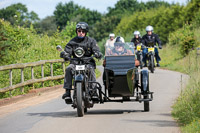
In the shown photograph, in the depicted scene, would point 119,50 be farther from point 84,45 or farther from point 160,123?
point 160,123

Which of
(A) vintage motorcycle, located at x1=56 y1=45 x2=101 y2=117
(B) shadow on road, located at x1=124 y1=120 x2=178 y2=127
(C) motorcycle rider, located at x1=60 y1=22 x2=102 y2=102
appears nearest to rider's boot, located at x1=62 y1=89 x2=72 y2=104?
(A) vintage motorcycle, located at x1=56 y1=45 x2=101 y2=117

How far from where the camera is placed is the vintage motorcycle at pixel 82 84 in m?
11.0

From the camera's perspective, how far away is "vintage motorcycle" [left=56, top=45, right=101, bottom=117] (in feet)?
36.1

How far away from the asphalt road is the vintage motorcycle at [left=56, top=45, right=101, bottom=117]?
312 millimetres

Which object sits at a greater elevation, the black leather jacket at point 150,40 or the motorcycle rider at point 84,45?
the black leather jacket at point 150,40

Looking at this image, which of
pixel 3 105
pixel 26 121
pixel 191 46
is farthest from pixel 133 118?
pixel 191 46

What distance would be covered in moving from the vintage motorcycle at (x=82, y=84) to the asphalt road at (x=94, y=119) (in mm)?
312

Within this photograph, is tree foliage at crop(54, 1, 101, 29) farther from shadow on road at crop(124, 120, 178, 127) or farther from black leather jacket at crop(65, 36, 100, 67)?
shadow on road at crop(124, 120, 178, 127)

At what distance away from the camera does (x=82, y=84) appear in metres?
11.3

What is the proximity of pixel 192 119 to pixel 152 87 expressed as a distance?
8755mm

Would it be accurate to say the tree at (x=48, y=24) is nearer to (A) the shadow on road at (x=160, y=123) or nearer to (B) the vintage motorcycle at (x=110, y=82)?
(B) the vintage motorcycle at (x=110, y=82)

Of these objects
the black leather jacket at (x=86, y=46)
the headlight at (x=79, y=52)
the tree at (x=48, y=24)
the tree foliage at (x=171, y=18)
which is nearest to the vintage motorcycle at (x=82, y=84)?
the headlight at (x=79, y=52)

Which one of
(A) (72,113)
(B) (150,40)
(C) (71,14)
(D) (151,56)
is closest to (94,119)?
(A) (72,113)

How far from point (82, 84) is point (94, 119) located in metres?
0.83
